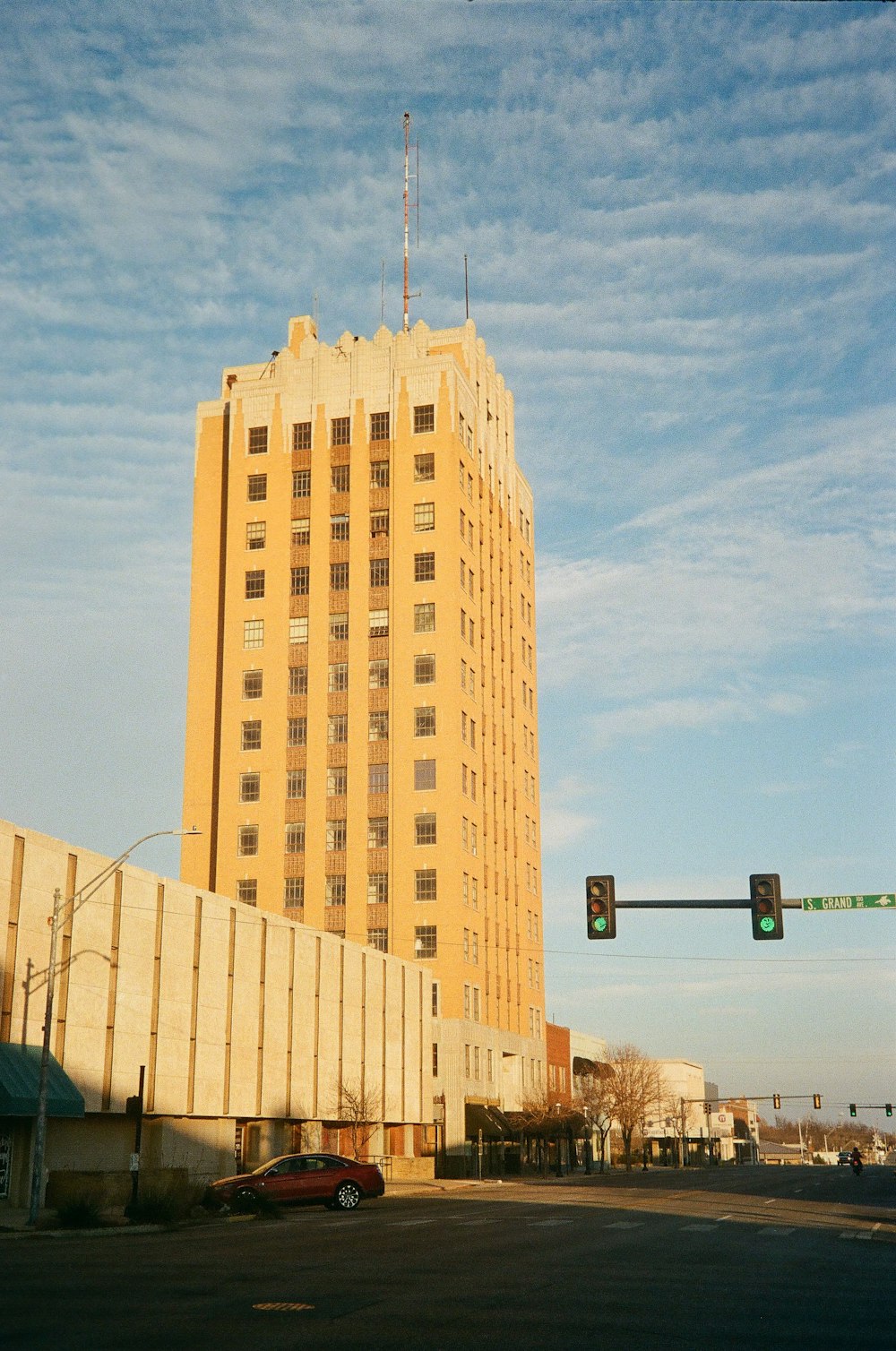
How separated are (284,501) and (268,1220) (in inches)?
2466

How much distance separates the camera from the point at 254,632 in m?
92.3

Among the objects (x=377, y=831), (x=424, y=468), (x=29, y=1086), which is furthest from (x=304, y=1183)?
(x=424, y=468)

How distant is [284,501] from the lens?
9388 cm

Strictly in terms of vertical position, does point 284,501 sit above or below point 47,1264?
above

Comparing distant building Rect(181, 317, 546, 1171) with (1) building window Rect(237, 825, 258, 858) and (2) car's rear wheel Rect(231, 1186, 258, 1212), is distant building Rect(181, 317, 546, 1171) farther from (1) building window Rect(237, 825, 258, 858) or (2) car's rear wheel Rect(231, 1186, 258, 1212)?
(2) car's rear wheel Rect(231, 1186, 258, 1212)

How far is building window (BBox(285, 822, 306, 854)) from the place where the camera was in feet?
286

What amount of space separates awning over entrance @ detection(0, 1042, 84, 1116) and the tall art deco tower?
42.7m

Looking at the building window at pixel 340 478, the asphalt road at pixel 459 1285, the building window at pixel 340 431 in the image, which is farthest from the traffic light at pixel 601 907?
the building window at pixel 340 431

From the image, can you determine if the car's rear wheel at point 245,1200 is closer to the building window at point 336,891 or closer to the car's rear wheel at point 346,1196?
the car's rear wheel at point 346,1196

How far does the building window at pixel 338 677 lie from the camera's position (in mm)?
89562

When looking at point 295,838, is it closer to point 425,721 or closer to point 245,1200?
point 425,721

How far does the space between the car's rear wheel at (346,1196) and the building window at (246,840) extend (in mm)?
46832

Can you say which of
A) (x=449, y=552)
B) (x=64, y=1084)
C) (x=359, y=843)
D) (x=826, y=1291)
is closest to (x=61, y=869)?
(x=64, y=1084)

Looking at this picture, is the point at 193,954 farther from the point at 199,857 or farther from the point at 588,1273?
the point at 199,857
